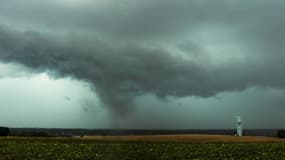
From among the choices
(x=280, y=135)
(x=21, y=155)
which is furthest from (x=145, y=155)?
(x=280, y=135)

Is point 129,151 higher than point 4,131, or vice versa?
point 4,131

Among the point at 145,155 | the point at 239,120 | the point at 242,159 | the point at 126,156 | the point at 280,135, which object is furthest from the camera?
the point at 239,120

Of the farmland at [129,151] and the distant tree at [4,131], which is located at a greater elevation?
the distant tree at [4,131]

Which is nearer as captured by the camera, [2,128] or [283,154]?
[283,154]

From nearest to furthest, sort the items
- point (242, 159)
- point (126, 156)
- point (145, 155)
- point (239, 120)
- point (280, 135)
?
point (126, 156) < point (242, 159) < point (145, 155) < point (280, 135) < point (239, 120)

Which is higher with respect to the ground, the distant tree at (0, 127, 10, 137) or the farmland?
the distant tree at (0, 127, 10, 137)

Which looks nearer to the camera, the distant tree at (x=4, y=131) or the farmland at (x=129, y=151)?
the farmland at (x=129, y=151)

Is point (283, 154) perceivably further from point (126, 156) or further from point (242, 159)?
point (126, 156)

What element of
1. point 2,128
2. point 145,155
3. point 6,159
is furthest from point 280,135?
point 6,159

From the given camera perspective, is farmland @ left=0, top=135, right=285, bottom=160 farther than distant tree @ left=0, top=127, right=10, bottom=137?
No

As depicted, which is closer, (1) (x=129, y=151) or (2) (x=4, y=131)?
(1) (x=129, y=151)
